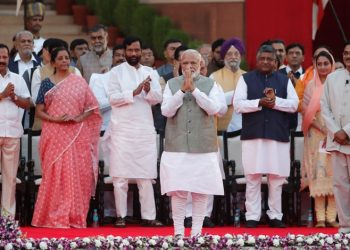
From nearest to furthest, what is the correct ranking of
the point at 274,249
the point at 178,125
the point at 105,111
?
the point at 274,249, the point at 178,125, the point at 105,111

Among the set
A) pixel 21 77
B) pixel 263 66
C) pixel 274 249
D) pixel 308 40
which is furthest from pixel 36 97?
pixel 308 40

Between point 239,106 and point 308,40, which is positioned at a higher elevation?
point 308,40

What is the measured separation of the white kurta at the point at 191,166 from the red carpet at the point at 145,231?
114 centimetres

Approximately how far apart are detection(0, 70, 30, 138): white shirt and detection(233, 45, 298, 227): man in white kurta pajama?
2330 mm

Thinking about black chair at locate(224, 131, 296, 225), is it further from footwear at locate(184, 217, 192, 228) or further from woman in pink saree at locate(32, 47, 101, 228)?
woman in pink saree at locate(32, 47, 101, 228)

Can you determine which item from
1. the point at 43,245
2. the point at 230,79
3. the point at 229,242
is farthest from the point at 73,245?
the point at 230,79

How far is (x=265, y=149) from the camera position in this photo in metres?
15.1

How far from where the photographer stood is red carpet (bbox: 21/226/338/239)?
46.2 ft

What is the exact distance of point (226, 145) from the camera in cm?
1560

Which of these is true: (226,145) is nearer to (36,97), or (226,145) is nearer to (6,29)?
(36,97)

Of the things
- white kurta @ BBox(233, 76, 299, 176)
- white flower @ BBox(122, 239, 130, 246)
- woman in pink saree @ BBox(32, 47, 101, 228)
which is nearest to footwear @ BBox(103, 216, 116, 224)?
woman in pink saree @ BBox(32, 47, 101, 228)

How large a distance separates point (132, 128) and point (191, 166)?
2307 mm

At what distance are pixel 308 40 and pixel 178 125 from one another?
7698 mm

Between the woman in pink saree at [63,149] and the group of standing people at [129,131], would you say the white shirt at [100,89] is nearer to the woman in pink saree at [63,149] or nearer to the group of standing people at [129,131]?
the group of standing people at [129,131]
